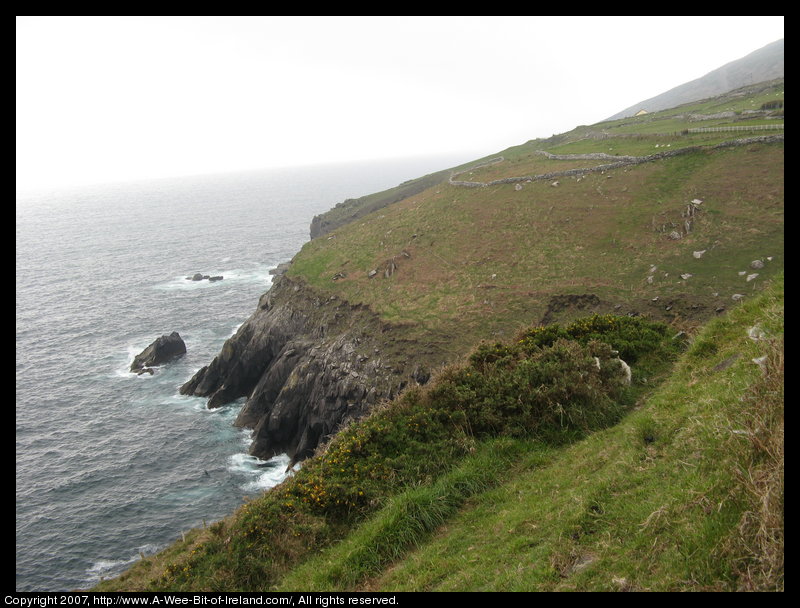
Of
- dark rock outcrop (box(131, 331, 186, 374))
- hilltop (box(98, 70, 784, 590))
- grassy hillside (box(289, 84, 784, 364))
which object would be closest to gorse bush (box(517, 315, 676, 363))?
hilltop (box(98, 70, 784, 590))

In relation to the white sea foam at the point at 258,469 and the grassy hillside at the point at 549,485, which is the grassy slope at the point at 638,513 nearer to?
the grassy hillside at the point at 549,485

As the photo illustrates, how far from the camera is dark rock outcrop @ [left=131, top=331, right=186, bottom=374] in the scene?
58.2m

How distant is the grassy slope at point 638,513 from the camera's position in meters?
6.47

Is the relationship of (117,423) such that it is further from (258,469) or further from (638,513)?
(638,513)

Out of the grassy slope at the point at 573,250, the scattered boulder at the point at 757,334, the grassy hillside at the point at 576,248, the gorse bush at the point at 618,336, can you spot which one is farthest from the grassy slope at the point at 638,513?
the grassy hillside at the point at 576,248

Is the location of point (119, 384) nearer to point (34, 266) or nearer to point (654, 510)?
point (654, 510)

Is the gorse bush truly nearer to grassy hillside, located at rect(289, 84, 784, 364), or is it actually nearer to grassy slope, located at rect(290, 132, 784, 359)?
grassy slope, located at rect(290, 132, 784, 359)

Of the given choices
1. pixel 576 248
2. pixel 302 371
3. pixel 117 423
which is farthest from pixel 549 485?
pixel 117 423

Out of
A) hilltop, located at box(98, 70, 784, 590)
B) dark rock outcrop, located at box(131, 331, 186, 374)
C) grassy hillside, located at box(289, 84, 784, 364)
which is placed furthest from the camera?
dark rock outcrop, located at box(131, 331, 186, 374)

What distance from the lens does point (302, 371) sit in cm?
4038

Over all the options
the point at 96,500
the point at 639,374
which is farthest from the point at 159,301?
the point at 639,374

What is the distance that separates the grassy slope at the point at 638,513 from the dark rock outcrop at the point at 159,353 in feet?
179

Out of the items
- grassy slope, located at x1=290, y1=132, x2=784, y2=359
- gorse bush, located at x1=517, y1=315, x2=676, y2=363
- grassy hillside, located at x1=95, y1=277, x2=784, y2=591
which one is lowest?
grassy hillside, located at x1=95, y1=277, x2=784, y2=591

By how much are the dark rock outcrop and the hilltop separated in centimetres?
1435
